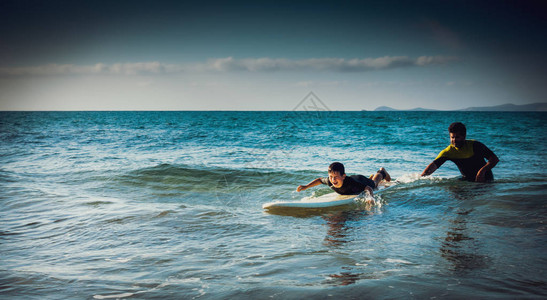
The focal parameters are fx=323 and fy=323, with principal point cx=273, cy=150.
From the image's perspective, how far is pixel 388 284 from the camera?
3514 mm

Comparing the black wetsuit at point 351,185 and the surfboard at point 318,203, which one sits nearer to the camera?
the surfboard at point 318,203

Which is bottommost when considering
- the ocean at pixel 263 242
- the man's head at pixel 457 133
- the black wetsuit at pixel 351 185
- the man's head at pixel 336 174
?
the ocean at pixel 263 242

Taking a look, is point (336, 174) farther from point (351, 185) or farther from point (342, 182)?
point (351, 185)

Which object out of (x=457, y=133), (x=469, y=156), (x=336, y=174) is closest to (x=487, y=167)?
(x=469, y=156)

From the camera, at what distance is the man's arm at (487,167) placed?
7941 millimetres

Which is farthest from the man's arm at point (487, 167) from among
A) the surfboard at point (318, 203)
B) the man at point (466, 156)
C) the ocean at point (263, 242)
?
the surfboard at point (318, 203)

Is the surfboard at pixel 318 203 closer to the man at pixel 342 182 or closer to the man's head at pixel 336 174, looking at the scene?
the man at pixel 342 182

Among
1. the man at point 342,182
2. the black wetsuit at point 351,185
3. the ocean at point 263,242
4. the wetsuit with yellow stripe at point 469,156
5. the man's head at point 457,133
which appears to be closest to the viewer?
the ocean at point 263,242

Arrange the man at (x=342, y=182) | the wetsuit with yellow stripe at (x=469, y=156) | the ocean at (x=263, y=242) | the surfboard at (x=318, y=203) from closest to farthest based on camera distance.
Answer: the ocean at (x=263, y=242) → the surfboard at (x=318, y=203) → the man at (x=342, y=182) → the wetsuit with yellow stripe at (x=469, y=156)

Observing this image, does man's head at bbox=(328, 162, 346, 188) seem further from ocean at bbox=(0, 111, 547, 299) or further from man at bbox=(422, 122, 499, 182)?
man at bbox=(422, 122, 499, 182)

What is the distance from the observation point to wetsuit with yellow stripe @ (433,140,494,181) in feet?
26.6

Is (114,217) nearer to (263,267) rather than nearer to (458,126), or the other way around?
(263,267)

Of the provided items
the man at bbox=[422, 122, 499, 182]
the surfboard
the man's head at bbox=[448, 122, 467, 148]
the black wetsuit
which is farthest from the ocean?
the man's head at bbox=[448, 122, 467, 148]

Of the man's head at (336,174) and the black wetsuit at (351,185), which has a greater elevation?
the man's head at (336,174)
